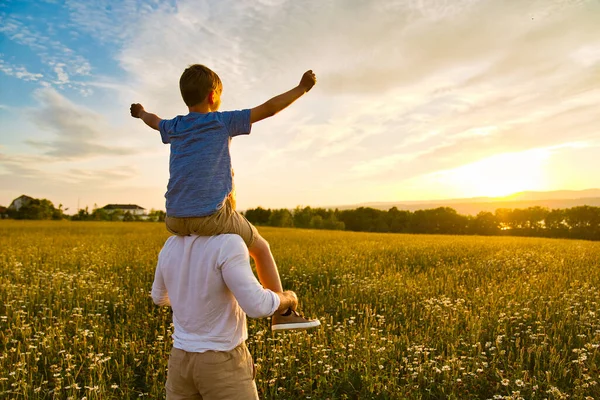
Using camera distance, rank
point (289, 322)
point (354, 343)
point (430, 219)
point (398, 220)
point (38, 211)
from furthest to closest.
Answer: point (38, 211), point (398, 220), point (430, 219), point (354, 343), point (289, 322)

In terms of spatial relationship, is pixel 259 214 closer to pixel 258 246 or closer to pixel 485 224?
pixel 485 224

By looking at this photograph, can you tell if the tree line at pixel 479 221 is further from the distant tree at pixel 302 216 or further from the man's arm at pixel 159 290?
the man's arm at pixel 159 290

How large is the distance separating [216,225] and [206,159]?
1.36 feet

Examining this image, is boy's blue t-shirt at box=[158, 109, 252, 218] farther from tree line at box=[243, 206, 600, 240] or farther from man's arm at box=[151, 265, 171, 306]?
Result: tree line at box=[243, 206, 600, 240]

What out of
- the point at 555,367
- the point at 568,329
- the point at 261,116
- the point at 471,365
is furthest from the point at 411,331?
the point at 261,116

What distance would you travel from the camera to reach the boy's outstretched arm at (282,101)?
261 centimetres

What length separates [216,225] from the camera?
8.33ft

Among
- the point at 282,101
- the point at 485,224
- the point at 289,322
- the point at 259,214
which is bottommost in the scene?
the point at 485,224

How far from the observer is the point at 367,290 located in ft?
27.8

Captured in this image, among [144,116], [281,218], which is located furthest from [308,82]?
[281,218]

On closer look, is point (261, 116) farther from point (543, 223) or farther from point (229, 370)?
point (543, 223)

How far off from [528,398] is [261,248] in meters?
3.39

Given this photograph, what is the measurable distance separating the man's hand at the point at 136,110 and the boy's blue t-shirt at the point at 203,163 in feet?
2.57

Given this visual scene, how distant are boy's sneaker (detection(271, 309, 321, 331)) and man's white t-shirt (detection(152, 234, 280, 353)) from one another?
22 centimetres
